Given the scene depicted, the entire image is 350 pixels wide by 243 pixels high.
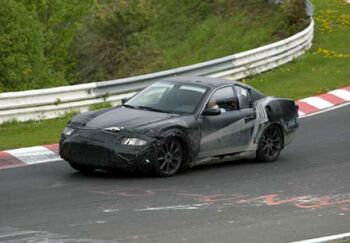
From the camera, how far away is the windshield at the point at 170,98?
13555 mm

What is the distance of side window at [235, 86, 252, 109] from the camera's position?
1422cm

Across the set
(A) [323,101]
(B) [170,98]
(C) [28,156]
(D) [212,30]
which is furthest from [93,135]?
(D) [212,30]

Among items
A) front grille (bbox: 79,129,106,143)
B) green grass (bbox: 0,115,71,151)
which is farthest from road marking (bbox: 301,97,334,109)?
front grille (bbox: 79,129,106,143)

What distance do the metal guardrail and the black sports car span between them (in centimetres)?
391

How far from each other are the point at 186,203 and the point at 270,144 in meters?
3.88

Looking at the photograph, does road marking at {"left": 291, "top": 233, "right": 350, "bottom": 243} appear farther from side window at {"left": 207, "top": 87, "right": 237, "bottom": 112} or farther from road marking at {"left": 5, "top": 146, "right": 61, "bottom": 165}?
road marking at {"left": 5, "top": 146, "right": 61, "bottom": 165}

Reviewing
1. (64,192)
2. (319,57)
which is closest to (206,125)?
(64,192)

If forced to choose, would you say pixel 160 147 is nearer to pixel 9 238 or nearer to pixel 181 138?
pixel 181 138

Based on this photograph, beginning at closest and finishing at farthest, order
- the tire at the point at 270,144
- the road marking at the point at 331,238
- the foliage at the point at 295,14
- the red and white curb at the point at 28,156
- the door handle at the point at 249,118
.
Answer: the road marking at the point at 331,238 < the red and white curb at the point at 28,156 < the door handle at the point at 249,118 < the tire at the point at 270,144 < the foliage at the point at 295,14

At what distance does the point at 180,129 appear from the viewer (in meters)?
12.9

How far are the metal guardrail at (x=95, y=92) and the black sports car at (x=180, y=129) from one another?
12.8 ft

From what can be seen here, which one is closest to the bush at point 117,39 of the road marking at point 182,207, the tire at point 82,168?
the tire at point 82,168

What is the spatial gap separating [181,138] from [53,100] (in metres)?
5.66

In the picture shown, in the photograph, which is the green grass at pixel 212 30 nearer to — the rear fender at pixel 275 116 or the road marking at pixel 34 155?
the rear fender at pixel 275 116
